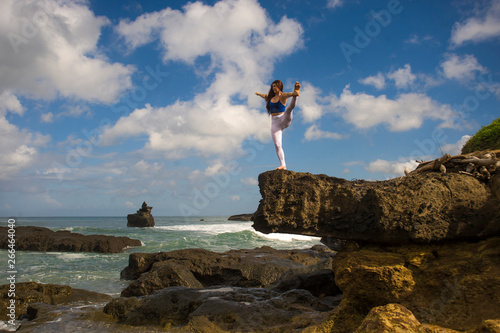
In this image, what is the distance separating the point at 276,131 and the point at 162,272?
4.97m

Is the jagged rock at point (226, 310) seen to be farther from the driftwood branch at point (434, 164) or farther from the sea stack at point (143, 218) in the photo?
the sea stack at point (143, 218)

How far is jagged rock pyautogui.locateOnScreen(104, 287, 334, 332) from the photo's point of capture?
4.60 m

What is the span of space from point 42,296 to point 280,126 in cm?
677

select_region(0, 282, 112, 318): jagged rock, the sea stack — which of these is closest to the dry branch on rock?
select_region(0, 282, 112, 318): jagged rock

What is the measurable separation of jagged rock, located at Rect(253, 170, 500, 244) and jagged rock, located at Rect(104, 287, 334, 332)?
1449 mm

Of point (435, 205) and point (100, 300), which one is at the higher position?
point (435, 205)

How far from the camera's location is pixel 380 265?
405cm

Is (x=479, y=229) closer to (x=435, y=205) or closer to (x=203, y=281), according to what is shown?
(x=435, y=205)

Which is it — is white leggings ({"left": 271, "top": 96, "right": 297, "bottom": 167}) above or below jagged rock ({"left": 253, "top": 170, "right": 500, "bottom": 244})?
above

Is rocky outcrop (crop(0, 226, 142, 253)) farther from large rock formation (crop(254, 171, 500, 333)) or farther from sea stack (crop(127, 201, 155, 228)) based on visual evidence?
sea stack (crop(127, 201, 155, 228))

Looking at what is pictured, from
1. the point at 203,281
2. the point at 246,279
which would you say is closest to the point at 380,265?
the point at 246,279

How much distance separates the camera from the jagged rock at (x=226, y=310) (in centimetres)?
460

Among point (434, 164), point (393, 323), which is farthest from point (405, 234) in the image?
point (434, 164)

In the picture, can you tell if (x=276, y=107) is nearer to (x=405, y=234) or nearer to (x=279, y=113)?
(x=279, y=113)
